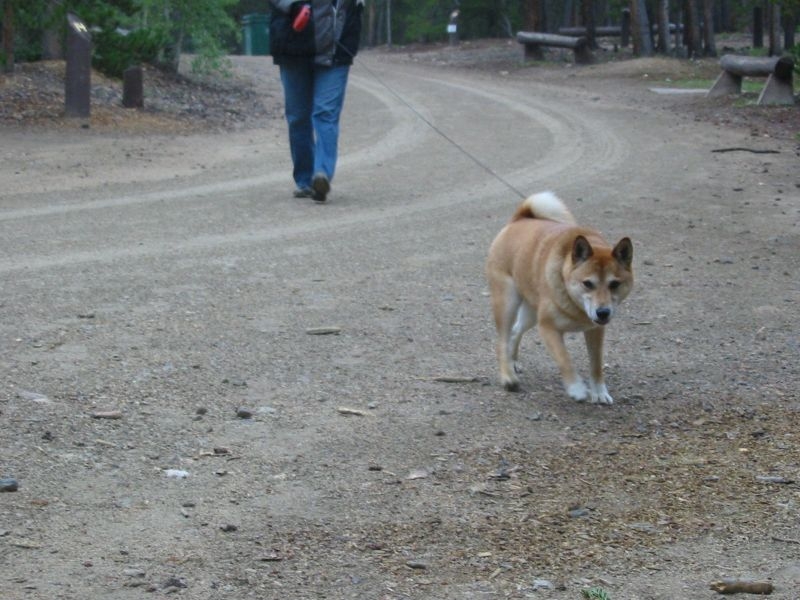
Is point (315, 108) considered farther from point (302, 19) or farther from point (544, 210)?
point (544, 210)

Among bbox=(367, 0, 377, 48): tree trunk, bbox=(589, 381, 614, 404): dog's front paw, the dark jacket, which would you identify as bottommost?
bbox=(589, 381, 614, 404): dog's front paw

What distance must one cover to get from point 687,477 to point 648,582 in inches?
40.3

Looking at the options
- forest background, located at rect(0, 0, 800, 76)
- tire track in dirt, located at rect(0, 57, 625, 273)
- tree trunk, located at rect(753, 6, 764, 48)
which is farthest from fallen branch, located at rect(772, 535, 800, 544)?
tree trunk, located at rect(753, 6, 764, 48)

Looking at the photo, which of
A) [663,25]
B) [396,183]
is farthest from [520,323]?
[663,25]

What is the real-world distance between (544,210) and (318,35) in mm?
5108

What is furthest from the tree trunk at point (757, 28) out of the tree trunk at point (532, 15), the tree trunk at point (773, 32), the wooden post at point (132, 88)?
the wooden post at point (132, 88)

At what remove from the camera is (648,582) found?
4.16m

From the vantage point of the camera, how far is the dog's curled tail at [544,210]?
21.9 ft

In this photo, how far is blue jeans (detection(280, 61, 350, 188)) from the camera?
11.5 meters

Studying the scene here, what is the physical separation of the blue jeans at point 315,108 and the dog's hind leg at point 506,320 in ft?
17.3

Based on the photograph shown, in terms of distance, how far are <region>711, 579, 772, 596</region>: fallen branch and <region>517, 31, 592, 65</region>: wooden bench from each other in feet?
93.9

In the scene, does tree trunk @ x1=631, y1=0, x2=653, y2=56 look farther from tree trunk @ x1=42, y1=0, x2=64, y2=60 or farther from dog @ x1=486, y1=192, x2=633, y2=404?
dog @ x1=486, y1=192, x2=633, y2=404

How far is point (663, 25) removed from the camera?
33188 millimetres

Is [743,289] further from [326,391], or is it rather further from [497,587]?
[497,587]
